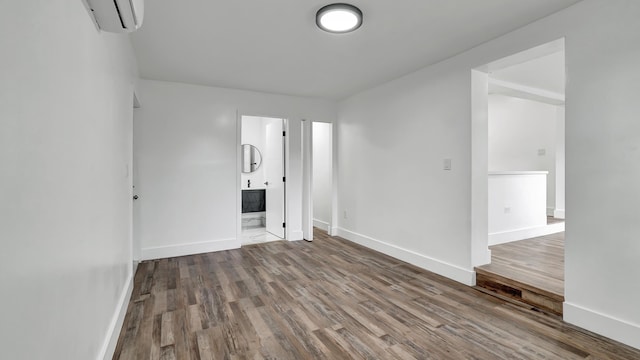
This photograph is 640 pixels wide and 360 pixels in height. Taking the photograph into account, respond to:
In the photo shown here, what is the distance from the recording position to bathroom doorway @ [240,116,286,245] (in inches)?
203

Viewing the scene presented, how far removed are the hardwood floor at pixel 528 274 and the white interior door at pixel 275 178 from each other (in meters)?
3.22

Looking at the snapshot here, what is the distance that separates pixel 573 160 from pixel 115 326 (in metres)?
3.58

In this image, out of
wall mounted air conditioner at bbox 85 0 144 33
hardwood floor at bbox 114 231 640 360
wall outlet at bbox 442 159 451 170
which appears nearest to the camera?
wall mounted air conditioner at bbox 85 0 144 33

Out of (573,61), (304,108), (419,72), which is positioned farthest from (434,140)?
(304,108)

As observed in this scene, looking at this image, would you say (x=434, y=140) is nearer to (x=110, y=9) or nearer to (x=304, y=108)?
(x=304, y=108)

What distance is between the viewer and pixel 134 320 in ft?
7.73

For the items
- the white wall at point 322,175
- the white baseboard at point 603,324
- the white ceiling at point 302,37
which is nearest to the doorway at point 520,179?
the white baseboard at point 603,324

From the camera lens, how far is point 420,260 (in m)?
3.61

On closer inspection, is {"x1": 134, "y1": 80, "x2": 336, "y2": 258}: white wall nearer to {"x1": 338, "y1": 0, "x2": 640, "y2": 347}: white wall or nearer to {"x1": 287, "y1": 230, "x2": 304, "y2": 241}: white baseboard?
{"x1": 287, "y1": 230, "x2": 304, "y2": 241}: white baseboard

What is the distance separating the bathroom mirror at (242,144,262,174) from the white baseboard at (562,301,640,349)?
562 centimetres

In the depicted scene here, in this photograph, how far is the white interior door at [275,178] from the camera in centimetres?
514

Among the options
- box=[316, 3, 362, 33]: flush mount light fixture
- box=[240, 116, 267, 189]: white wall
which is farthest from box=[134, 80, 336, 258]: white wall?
box=[316, 3, 362, 33]: flush mount light fixture

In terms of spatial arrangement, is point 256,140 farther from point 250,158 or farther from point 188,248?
point 188,248

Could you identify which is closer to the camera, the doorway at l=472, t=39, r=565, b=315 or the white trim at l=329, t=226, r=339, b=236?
the doorway at l=472, t=39, r=565, b=315
